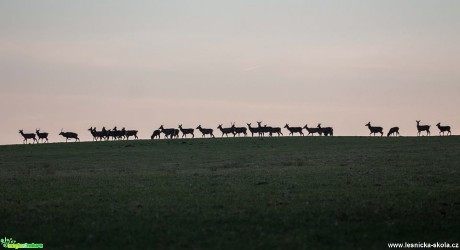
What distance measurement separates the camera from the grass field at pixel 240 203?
16188 millimetres

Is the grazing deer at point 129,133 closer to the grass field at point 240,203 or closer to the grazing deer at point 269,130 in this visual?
the grazing deer at point 269,130

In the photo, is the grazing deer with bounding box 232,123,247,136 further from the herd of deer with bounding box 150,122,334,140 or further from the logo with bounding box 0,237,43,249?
the logo with bounding box 0,237,43,249

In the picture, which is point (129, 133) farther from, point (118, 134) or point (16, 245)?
point (16, 245)

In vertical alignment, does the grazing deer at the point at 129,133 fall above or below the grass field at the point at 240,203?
above

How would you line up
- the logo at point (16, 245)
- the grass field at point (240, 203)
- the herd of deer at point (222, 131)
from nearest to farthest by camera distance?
the logo at point (16, 245) → the grass field at point (240, 203) → the herd of deer at point (222, 131)

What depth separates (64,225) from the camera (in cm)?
1820

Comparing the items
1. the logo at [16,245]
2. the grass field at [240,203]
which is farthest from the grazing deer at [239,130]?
the logo at [16,245]

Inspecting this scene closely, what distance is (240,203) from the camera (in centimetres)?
2178

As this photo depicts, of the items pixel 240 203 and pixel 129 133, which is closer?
pixel 240 203

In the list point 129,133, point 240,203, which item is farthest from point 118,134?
point 240,203

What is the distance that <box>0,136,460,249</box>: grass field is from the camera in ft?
53.1

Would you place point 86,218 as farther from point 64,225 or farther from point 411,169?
point 411,169

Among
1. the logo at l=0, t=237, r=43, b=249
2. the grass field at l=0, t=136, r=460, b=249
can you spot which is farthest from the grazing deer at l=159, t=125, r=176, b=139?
the logo at l=0, t=237, r=43, b=249

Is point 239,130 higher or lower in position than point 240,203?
higher
